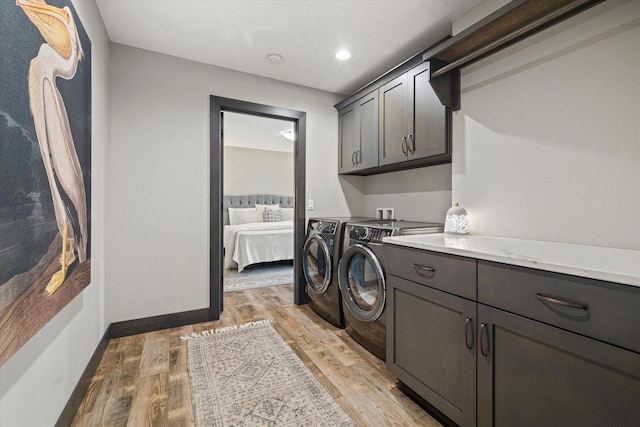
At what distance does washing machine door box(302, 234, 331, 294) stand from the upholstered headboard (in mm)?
3684

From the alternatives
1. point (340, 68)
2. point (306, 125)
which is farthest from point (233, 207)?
point (340, 68)

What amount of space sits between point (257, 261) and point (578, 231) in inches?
152

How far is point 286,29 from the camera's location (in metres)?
2.05

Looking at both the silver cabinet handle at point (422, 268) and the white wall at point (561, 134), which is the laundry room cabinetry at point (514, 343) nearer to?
the silver cabinet handle at point (422, 268)

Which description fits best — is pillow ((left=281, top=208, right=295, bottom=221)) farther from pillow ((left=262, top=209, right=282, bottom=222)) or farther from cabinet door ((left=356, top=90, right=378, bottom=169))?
cabinet door ((left=356, top=90, right=378, bottom=169))

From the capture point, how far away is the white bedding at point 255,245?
14.2 ft

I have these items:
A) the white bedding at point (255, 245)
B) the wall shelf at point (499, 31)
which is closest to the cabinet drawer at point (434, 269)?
the wall shelf at point (499, 31)

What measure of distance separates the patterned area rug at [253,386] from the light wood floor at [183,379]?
0.21 feet

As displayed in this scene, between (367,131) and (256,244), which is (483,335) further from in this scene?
(256,244)

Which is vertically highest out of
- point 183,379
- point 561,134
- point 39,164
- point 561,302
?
point 561,134

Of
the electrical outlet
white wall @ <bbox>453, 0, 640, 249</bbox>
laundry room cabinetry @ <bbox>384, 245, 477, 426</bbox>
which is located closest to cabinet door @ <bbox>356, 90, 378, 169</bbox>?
the electrical outlet

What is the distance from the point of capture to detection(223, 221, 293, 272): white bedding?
170 inches

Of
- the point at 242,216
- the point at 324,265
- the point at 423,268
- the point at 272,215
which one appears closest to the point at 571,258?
the point at 423,268

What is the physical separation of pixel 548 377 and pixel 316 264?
1.93m
